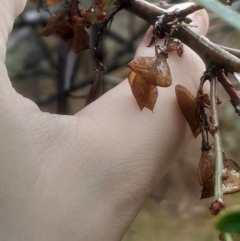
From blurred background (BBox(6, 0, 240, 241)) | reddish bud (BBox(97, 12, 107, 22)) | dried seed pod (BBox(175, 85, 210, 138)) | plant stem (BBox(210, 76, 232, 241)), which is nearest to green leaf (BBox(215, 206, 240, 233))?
plant stem (BBox(210, 76, 232, 241))

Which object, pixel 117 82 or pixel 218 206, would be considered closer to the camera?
pixel 218 206

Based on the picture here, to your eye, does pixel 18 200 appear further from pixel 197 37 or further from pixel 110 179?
→ pixel 197 37

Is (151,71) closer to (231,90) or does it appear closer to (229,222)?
(231,90)

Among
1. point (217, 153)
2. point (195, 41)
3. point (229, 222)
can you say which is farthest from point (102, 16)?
point (229, 222)

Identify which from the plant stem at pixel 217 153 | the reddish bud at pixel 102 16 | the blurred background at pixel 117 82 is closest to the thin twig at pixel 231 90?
the plant stem at pixel 217 153

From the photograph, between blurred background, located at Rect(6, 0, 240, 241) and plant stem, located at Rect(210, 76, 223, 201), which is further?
blurred background, located at Rect(6, 0, 240, 241)

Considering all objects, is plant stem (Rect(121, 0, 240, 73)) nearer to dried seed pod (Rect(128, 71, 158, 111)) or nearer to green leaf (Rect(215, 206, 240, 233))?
dried seed pod (Rect(128, 71, 158, 111))

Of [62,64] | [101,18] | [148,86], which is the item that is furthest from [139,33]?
[148,86]
